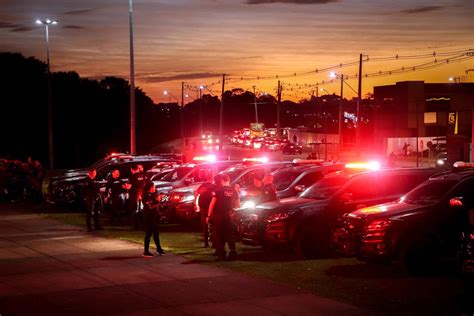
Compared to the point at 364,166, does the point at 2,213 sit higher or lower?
lower

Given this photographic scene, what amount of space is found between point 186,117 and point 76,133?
86.9 metres

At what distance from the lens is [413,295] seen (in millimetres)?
10781

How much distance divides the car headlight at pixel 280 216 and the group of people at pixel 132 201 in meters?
2.35

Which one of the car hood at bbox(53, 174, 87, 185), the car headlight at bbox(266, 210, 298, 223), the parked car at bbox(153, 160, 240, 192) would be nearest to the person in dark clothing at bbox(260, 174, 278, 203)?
the car headlight at bbox(266, 210, 298, 223)

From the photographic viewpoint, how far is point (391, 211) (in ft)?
41.9

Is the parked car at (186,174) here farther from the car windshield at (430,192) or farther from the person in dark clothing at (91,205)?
the car windshield at (430,192)

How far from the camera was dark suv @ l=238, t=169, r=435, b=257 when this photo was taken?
577 inches

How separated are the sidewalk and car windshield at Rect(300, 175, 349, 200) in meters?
3.07

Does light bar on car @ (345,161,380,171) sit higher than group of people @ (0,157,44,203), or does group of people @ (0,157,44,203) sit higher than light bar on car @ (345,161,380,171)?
light bar on car @ (345,161,380,171)

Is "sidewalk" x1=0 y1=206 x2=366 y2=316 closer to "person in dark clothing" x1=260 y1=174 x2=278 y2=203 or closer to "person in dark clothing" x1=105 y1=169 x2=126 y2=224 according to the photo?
"person in dark clothing" x1=260 y1=174 x2=278 y2=203

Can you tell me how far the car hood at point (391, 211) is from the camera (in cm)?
1257

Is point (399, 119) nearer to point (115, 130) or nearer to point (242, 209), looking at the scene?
point (115, 130)

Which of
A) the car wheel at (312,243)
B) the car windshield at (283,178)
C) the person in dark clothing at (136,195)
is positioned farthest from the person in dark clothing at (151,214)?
the person in dark clothing at (136,195)

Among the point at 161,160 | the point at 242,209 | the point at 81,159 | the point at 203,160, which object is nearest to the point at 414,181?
the point at 242,209
